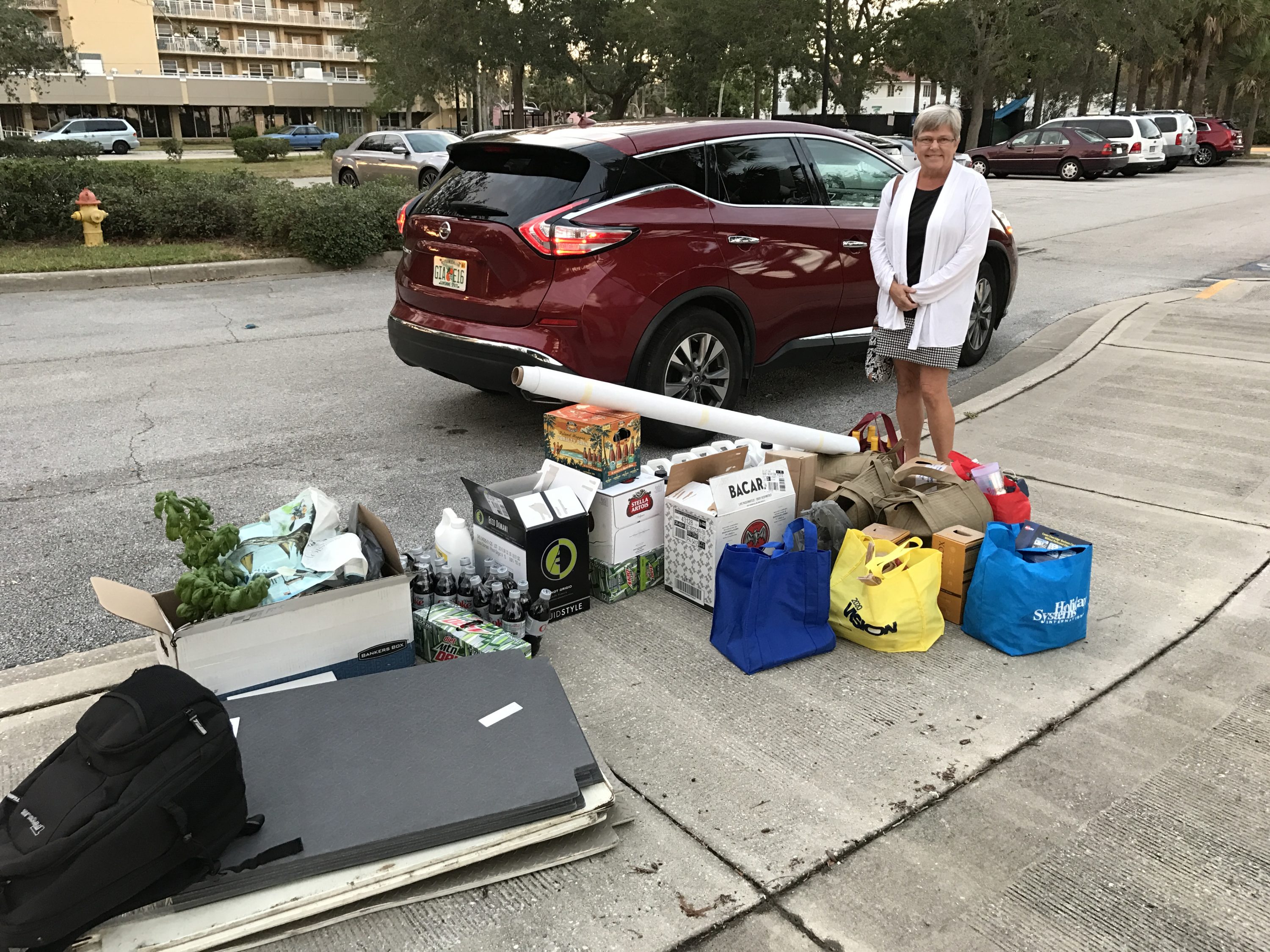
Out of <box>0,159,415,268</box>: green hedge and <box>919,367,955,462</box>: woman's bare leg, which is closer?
<box>919,367,955,462</box>: woman's bare leg

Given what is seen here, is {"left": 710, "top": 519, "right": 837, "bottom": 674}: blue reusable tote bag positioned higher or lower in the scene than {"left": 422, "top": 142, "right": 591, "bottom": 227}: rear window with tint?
lower

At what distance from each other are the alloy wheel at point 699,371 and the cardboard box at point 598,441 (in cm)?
145

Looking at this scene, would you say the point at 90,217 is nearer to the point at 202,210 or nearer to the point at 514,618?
the point at 202,210

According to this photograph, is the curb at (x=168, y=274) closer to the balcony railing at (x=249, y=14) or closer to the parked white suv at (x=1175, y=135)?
the parked white suv at (x=1175, y=135)

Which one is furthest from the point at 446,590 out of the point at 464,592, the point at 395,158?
the point at 395,158

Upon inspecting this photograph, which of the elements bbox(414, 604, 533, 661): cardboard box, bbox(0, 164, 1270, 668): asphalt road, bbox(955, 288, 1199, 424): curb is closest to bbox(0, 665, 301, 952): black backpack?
bbox(414, 604, 533, 661): cardboard box

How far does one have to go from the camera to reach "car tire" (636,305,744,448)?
18.2 feet

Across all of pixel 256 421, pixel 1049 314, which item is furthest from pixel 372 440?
pixel 1049 314

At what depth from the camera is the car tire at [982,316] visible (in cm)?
739

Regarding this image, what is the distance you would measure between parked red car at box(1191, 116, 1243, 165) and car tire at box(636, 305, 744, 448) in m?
36.3

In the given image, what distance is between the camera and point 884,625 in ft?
11.8

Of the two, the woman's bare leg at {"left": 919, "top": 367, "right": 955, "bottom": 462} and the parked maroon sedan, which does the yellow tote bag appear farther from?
the parked maroon sedan

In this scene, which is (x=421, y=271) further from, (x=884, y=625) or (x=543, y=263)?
(x=884, y=625)

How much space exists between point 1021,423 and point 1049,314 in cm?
402
